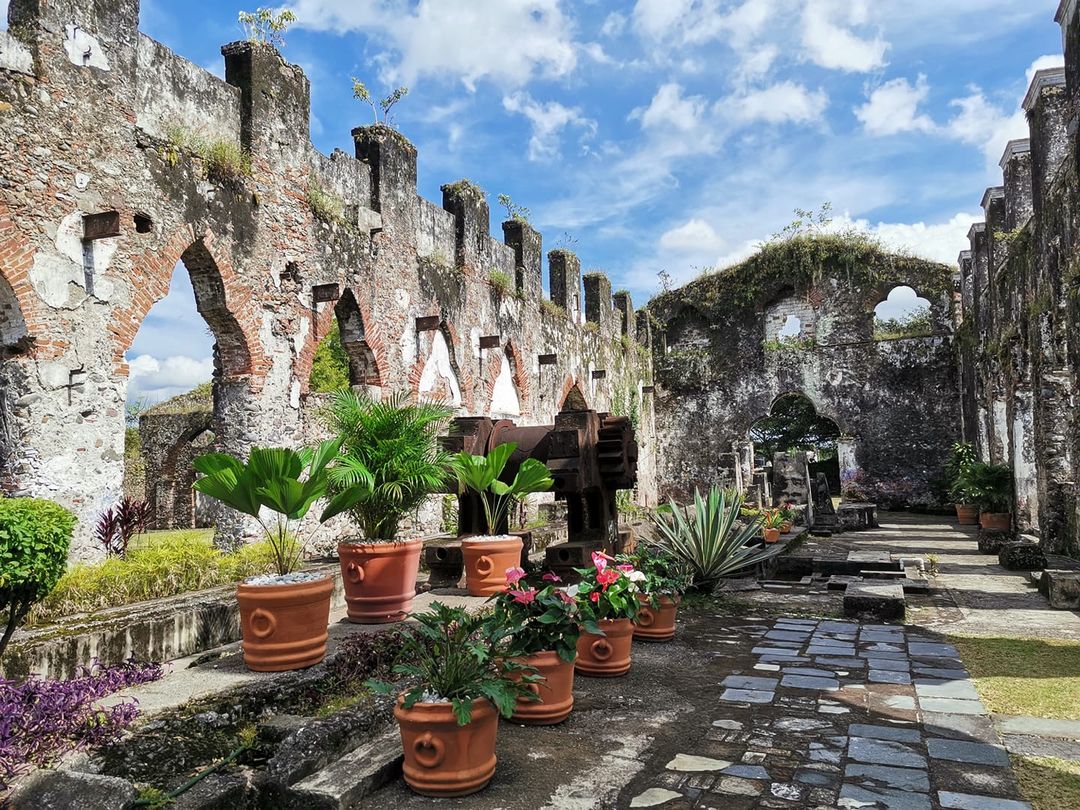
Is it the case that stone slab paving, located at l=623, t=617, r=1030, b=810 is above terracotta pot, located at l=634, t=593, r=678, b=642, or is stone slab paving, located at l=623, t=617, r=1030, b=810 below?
below

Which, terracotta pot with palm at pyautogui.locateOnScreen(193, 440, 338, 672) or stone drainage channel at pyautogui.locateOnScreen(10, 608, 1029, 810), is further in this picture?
terracotta pot with palm at pyautogui.locateOnScreen(193, 440, 338, 672)

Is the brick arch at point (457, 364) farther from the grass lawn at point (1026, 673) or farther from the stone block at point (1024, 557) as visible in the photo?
the grass lawn at point (1026, 673)

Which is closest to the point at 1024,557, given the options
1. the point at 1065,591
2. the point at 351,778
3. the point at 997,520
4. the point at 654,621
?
the point at 1065,591

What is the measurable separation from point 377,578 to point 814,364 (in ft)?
66.4

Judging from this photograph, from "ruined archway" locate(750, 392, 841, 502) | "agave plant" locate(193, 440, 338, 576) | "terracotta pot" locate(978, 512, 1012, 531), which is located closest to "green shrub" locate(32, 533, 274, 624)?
"agave plant" locate(193, 440, 338, 576)

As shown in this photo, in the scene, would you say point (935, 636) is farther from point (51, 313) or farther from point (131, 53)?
point (131, 53)

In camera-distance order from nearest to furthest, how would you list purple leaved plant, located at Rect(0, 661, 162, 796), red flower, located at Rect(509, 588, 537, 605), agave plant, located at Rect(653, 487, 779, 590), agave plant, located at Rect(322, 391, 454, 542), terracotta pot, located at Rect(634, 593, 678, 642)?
purple leaved plant, located at Rect(0, 661, 162, 796)
red flower, located at Rect(509, 588, 537, 605)
agave plant, located at Rect(322, 391, 454, 542)
terracotta pot, located at Rect(634, 593, 678, 642)
agave plant, located at Rect(653, 487, 779, 590)

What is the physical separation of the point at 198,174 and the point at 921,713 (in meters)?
7.84

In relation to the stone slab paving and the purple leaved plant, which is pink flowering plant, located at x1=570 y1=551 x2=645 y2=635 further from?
the purple leaved plant

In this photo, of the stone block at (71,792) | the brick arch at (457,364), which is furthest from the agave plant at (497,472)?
the brick arch at (457,364)

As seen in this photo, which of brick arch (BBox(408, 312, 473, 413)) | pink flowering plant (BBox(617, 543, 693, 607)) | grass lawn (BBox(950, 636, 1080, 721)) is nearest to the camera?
grass lawn (BBox(950, 636, 1080, 721))

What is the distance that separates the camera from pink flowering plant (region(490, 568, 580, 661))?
4051 mm

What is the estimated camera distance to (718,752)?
145 inches

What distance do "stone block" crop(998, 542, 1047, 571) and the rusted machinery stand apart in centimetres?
572
